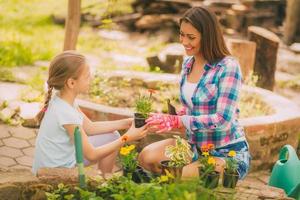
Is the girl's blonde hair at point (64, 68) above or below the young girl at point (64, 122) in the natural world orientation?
above

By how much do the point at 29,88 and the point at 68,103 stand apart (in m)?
3.41

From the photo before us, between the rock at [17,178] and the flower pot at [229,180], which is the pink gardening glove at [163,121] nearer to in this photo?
the flower pot at [229,180]

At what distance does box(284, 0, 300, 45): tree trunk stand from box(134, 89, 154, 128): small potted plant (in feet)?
27.0

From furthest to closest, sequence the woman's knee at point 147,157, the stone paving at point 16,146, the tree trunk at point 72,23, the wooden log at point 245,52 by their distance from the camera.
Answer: the wooden log at point 245,52, the tree trunk at point 72,23, the stone paving at point 16,146, the woman's knee at point 147,157

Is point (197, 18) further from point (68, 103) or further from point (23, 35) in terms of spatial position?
point (23, 35)

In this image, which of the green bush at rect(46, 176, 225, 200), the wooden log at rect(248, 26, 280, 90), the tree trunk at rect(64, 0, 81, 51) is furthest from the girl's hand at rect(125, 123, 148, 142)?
the wooden log at rect(248, 26, 280, 90)

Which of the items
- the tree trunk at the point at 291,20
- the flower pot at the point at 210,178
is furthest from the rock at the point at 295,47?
the flower pot at the point at 210,178

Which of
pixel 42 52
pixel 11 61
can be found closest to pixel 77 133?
pixel 11 61

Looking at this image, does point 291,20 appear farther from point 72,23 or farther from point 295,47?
point 72,23

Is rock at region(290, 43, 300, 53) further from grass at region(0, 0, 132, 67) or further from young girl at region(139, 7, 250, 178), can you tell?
young girl at region(139, 7, 250, 178)

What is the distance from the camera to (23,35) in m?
10.8

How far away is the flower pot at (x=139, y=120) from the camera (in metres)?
3.50

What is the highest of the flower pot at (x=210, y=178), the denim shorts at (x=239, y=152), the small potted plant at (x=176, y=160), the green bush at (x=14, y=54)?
the small potted plant at (x=176, y=160)

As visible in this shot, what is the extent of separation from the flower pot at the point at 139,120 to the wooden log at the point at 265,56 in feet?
13.0
